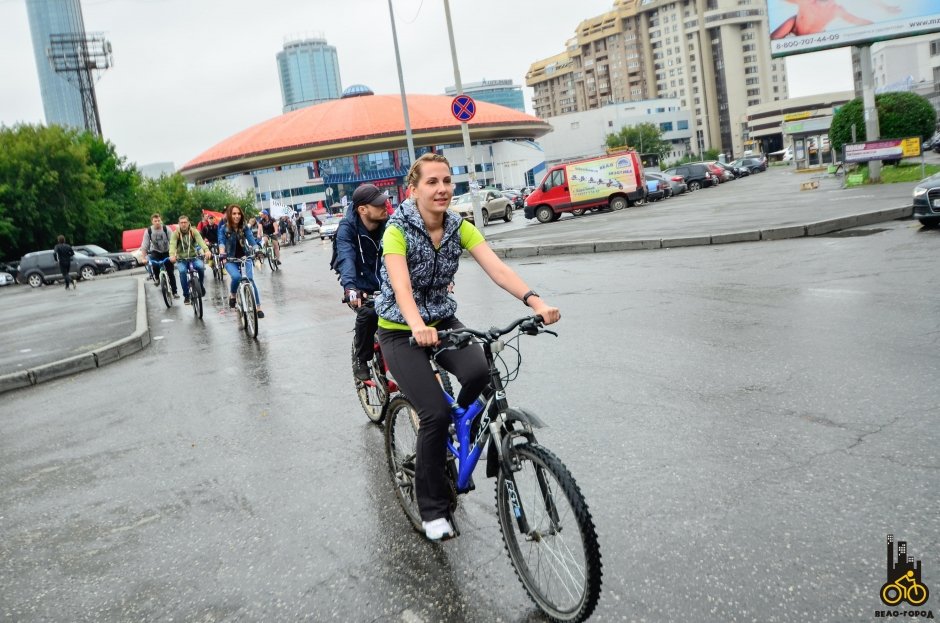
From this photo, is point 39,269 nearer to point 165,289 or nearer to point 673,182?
point 165,289

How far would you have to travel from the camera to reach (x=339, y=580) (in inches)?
139

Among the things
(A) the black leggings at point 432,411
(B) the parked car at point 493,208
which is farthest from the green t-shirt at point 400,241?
(B) the parked car at point 493,208

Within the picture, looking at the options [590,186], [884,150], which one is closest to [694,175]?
[590,186]

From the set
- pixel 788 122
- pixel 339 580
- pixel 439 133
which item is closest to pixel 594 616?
pixel 339 580

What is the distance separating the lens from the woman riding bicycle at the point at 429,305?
347 cm

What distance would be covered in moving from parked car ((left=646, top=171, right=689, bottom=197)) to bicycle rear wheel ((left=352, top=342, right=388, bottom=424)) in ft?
120

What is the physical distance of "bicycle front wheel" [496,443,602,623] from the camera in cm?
283

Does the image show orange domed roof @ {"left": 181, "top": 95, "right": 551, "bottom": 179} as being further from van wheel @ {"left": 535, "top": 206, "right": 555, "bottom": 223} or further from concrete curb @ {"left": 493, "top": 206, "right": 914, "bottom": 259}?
concrete curb @ {"left": 493, "top": 206, "right": 914, "bottom": 259}

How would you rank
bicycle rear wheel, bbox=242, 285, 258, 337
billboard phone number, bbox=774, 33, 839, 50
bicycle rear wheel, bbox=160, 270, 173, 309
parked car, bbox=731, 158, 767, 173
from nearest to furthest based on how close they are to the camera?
bicycle rear wheel, bbox=242, 285, 258, 337 < bicycle rear wheel, bbox=160, 270, 173, 309 < billboard phone number, bbox=774, 33, 839, 50 < parked car, bbox=731, 158, 767, 173

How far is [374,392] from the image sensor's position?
A: 237 inches

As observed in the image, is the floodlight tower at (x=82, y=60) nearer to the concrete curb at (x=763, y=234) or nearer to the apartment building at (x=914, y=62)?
the concrete curb at (x=763, y=234)

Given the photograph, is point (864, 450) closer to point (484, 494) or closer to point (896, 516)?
point (896, 516)

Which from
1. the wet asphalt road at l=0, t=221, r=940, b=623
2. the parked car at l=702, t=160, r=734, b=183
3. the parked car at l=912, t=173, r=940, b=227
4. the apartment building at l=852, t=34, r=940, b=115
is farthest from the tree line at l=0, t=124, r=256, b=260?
the apartment building at l=852, t=34, r=940, b=115

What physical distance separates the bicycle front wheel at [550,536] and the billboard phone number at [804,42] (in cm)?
2832
